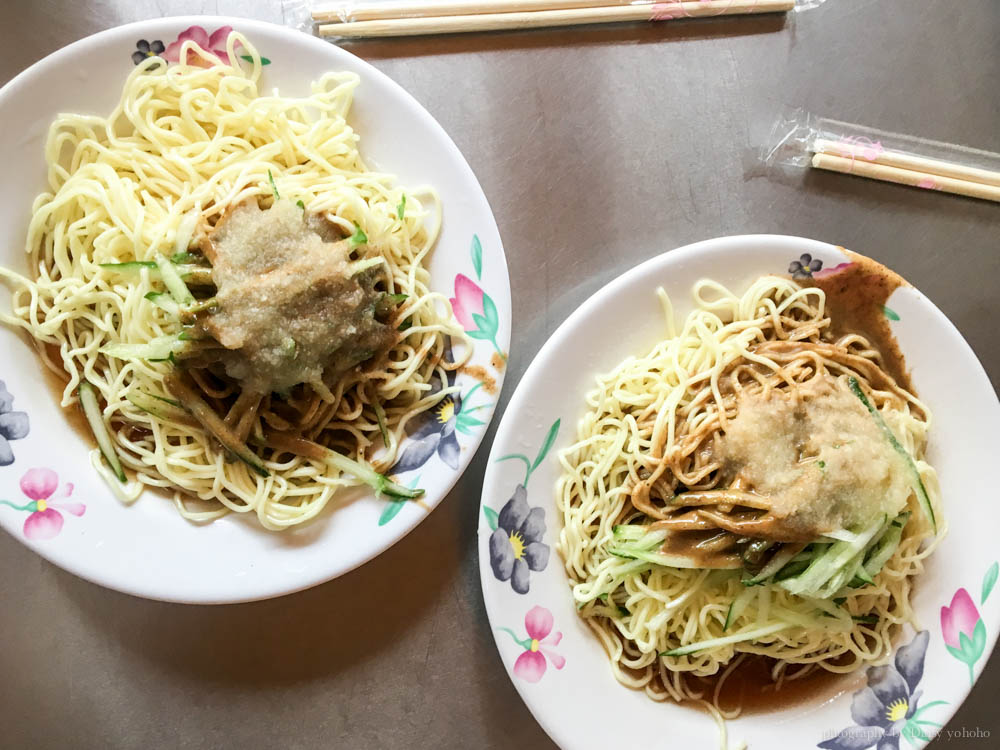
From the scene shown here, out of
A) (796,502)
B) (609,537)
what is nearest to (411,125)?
(609,537)

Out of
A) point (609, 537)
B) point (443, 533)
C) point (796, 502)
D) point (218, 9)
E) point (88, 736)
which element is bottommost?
point (88, 736)

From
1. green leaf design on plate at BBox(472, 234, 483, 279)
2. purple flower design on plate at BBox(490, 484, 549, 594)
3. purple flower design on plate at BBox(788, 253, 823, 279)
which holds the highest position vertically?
green leaf design on plate at BBox(472, 234, 483, 279)

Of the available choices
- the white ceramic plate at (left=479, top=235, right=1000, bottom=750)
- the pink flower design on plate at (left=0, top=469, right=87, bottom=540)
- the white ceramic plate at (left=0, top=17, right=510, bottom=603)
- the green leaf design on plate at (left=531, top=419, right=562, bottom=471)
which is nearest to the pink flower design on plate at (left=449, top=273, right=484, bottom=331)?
the white ceramic plate at (left=0, top=17, right=510, bottom=603)

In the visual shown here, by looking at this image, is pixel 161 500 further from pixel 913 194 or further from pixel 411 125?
pixel 913 194

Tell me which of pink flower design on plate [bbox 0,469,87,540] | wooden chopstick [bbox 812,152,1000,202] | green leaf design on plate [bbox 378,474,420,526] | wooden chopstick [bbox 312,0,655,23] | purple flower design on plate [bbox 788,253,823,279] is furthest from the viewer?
wooden chopstick [bbox 812,152,1000,202]

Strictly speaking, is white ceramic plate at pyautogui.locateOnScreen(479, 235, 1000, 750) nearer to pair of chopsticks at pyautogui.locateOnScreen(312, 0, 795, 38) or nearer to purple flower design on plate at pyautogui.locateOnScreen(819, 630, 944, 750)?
purple flower design on plate at pyautogui.locateOnScreen(819, 630, 944, 750)

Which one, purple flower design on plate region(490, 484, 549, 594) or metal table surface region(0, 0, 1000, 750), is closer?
purple flower design on plate region(490, 484, 549, 594)

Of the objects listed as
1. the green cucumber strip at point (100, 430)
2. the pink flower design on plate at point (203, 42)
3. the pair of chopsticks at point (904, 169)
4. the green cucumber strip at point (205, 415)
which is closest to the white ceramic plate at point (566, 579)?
the pair of chopsticks at point (904, 169)
